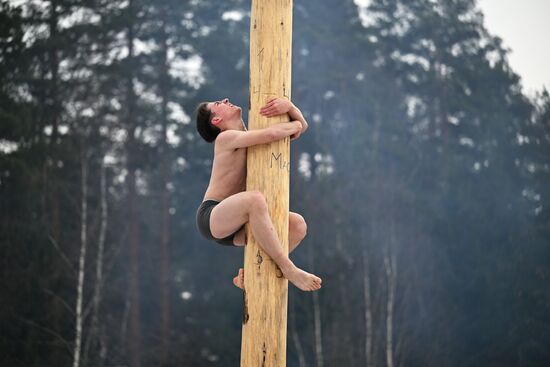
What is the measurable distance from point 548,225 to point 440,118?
4.51 meters

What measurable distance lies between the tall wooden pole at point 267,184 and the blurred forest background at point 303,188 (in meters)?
11.0

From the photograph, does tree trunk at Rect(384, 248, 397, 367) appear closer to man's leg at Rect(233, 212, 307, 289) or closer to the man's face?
man's leg at Rect(233, 212, 307, 289)

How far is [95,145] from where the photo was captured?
56.2 ft

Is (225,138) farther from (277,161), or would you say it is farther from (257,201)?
(257,201)

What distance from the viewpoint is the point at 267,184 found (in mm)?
3723

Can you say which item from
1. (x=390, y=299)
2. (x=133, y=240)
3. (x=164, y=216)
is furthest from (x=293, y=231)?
(x=164, y=216)

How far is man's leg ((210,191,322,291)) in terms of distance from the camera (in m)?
3.65

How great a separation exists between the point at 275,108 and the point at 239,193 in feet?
1.45

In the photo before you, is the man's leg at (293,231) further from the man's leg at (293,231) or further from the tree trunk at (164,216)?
the tree trunk at (164,216)

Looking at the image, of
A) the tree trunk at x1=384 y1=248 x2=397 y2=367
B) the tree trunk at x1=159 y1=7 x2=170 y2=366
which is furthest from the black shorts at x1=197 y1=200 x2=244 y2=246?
the tree trunk at x1=159 y1=7 x2=170 y2=366

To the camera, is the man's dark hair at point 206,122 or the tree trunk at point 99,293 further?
the tree trunk at point 99,293

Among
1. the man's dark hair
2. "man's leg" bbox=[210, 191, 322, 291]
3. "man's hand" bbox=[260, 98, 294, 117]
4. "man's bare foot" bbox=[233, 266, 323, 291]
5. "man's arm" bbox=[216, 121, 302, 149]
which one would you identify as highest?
the man's dark hair

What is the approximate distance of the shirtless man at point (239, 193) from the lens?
12.0ft

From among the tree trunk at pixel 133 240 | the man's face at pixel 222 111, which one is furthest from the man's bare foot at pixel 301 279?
the tree trunk at pixel 133 240
